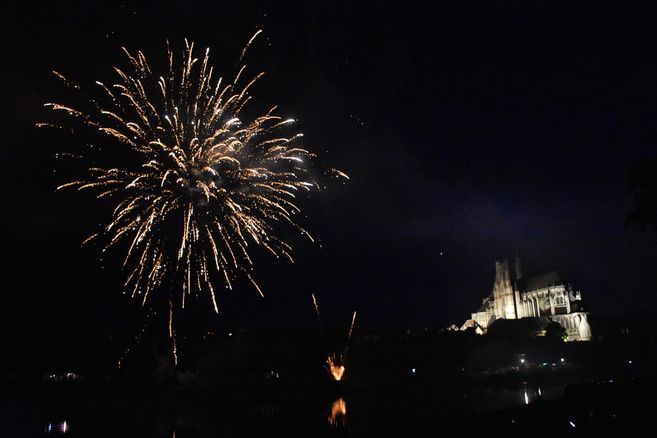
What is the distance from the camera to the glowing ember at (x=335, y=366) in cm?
7668

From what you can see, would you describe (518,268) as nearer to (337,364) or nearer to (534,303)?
(534,303)

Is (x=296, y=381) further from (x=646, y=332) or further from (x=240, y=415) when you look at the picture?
(x=646, y=332)

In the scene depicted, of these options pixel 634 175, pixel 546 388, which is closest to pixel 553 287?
pixel 546 388

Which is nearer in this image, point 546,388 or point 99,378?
point 546,388

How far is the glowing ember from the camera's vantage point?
76.7 m

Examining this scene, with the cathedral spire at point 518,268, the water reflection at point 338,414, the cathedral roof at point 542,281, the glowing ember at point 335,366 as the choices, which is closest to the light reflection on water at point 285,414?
the water reflection at point 338,414

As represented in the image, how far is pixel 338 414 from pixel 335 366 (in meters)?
37.6

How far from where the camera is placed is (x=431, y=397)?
57094 mm

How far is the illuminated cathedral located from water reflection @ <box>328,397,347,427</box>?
253ft

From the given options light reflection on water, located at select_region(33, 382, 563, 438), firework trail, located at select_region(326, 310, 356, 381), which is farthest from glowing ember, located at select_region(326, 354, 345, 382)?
light reflection on water, located at select_region(33, 382, 563, 438)

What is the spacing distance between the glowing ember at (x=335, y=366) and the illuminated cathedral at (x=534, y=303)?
54.0 metres

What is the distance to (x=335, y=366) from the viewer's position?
82438mm

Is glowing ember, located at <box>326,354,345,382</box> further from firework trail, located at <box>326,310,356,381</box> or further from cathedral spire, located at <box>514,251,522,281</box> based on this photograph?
cathedral spire, located at <box>514,251,522,281</box>

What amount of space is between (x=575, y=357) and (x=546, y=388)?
124 feet
